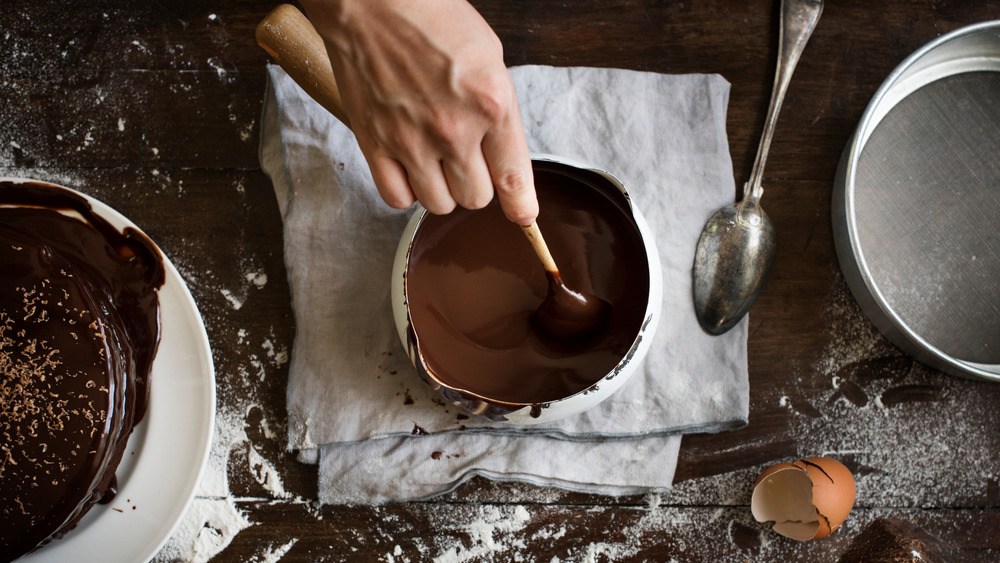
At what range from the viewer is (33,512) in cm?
87

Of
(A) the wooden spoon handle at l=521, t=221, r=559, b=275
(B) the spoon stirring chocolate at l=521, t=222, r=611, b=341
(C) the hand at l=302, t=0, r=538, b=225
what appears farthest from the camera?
(B) the spoon stirring chocolate at l=521, t=222, r=611, b=341

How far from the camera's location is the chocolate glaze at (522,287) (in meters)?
0.96

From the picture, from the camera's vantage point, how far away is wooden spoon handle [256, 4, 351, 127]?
0.83m

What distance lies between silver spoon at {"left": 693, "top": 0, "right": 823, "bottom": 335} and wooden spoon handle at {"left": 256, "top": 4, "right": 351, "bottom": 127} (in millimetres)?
630

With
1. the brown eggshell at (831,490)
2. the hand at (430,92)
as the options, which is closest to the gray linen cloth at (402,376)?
the brown eggshell at (831,490)

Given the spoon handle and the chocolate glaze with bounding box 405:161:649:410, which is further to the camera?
the spoon handle

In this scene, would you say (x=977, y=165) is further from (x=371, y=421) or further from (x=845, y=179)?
(x=371, y=421)

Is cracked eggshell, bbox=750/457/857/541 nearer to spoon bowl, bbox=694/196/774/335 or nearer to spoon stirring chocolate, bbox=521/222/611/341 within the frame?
spoon bowl, bbox=694/196/774/335

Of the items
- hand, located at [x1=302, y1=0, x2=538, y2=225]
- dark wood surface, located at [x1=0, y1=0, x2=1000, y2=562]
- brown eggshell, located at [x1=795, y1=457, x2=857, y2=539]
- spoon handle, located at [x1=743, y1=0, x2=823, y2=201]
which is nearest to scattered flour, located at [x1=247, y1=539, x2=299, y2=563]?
dark wood surface, located at [x1=0, y1=0, x2=1000, y2=562]

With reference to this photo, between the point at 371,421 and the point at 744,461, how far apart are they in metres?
0.65

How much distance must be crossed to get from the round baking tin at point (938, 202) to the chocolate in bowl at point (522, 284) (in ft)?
1.36

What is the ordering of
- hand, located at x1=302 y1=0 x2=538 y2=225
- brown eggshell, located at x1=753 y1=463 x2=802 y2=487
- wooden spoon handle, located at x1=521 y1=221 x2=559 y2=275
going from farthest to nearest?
brown eggshell, located at x1=753 y1=463 x2=802 y2=487 → wooden spoon handle, located at x1=521 y1=221 x2=559 y2=275 → hand, located at x1=302 y1=0 x2=538 y2=225

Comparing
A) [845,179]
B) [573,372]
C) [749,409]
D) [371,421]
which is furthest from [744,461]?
[371,421]

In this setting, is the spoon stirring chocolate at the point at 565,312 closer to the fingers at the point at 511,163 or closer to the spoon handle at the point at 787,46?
the fingers at the point at 511,163
